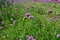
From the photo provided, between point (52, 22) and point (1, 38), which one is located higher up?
point (52, 22)

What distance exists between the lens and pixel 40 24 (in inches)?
135

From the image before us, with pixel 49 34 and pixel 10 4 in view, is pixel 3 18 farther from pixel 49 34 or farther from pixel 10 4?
pixel 49 34

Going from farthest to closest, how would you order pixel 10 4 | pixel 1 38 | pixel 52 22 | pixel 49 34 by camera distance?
pixel 10 4
pixel 1 38
pixel 52 22
pixel 49 34

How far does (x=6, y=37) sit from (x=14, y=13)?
3.60 feet

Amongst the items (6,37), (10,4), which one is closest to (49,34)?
(6,37)

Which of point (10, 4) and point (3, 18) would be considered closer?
point (3, 18)

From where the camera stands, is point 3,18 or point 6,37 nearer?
point 6,37

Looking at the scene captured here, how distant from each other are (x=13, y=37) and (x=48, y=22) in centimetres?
56

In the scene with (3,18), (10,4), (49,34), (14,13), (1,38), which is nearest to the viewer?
(49,34)

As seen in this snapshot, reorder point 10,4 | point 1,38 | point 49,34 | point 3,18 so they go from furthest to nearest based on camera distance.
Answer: point 10,4 < point 3,18 < point 1,38 < point 49,34

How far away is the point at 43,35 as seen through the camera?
2.98 metres

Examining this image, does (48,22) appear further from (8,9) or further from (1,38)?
(8,9)

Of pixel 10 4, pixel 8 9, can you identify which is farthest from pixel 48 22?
pixel 10 4

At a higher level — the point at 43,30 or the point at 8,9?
the point at 43,30
